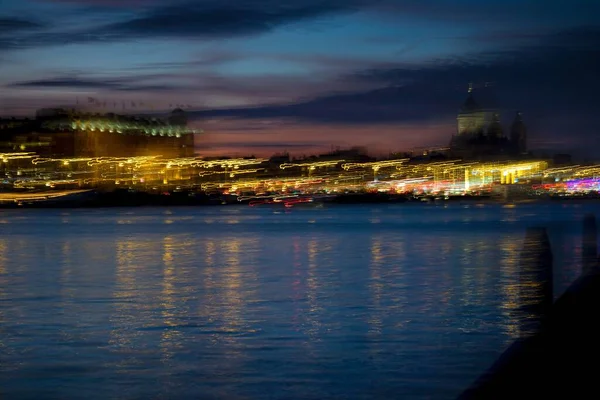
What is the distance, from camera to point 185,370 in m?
9.03

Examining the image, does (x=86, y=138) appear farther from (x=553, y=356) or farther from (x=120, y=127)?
(x=553, y=356)

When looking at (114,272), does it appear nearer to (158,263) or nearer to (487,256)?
(158,263)

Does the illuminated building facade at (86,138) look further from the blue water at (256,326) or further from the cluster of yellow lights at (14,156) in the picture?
the blue water at (256,326)

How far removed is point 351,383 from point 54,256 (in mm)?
20129

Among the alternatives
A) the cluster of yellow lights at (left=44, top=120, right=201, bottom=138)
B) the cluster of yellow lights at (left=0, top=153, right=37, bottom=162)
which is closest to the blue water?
the cluster of yellow lights at (left=0, top=153, right=37, bottom=162)

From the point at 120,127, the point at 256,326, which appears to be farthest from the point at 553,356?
the point at 120,127

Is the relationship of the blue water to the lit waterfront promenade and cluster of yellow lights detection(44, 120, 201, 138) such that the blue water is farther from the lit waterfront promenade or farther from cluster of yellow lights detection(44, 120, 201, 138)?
cluster of yellow lights detection(44, 120, 201, 138)

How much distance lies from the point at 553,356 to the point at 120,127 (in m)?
139

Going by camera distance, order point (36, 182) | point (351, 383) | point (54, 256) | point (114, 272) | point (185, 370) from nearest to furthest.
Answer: point (351, 383) < point (185, 370) < point (114, 272) < point (54, 256) < point (36, 182)

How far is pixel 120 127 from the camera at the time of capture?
14212 cm

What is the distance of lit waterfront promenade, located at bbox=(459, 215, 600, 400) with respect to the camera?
5188 mm

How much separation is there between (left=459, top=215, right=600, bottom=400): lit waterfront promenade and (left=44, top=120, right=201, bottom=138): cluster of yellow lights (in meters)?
127

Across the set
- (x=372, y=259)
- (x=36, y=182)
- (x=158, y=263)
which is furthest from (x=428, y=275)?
(x=36, y=182)

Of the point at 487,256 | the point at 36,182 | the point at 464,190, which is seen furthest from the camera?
the point at 464,190
